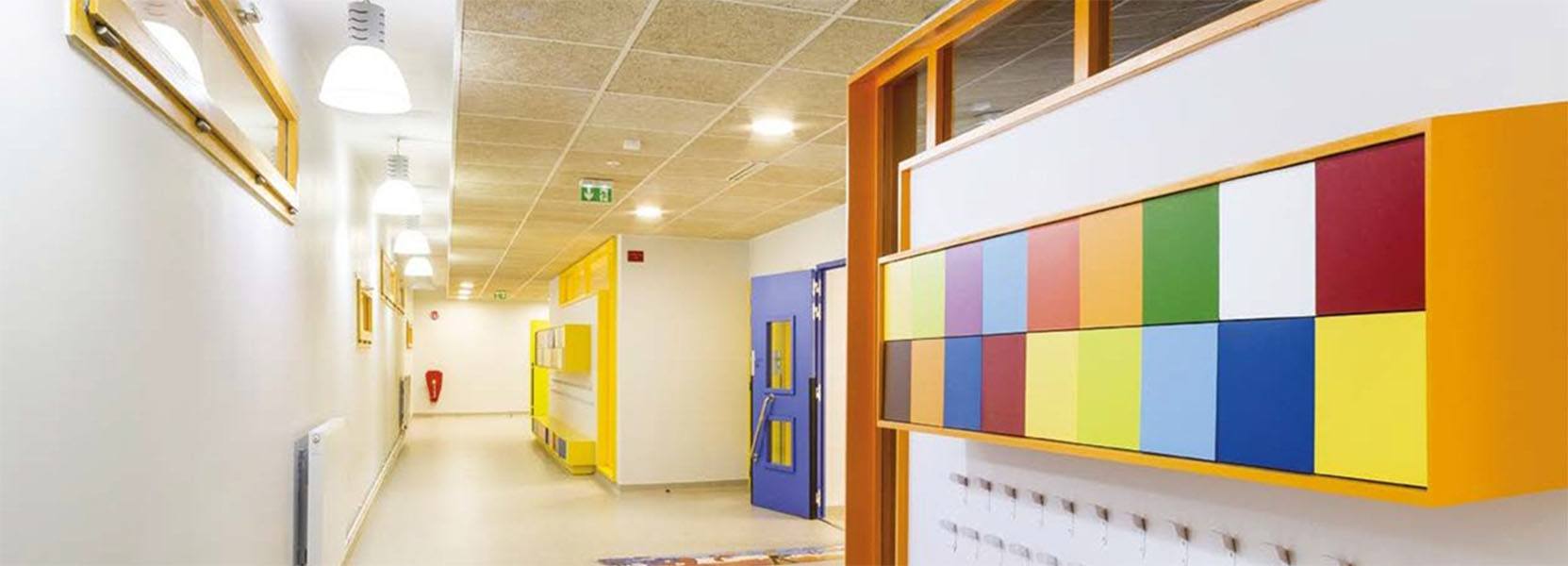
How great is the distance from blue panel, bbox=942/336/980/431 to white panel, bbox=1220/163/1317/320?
2.82 ft

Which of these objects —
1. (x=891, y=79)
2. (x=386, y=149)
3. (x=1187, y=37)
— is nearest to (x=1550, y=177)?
(x=1187, y=37)

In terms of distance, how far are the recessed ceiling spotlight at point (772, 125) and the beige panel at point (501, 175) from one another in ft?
5.78

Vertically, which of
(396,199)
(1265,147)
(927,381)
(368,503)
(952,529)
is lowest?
(368,503)

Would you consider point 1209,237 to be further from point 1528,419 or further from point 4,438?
point 4,438

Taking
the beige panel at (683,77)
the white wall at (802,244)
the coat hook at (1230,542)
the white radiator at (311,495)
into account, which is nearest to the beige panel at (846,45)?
the beige panel at (683,77)

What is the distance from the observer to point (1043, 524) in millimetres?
2541

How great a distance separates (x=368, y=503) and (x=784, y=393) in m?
3.58

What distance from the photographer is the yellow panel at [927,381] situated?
2674 mm

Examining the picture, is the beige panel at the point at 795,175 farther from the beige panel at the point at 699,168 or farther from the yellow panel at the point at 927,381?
the yellow panel at the point at 927,381

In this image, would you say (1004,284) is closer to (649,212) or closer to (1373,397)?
(1373,397)

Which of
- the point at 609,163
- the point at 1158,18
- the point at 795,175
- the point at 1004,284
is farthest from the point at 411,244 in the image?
the point at 1004,284

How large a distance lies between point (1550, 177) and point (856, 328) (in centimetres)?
251

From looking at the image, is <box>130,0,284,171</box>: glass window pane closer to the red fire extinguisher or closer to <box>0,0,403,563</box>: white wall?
<box>0,0,403,563</box>: white wall

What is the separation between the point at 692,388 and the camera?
31.7ft
